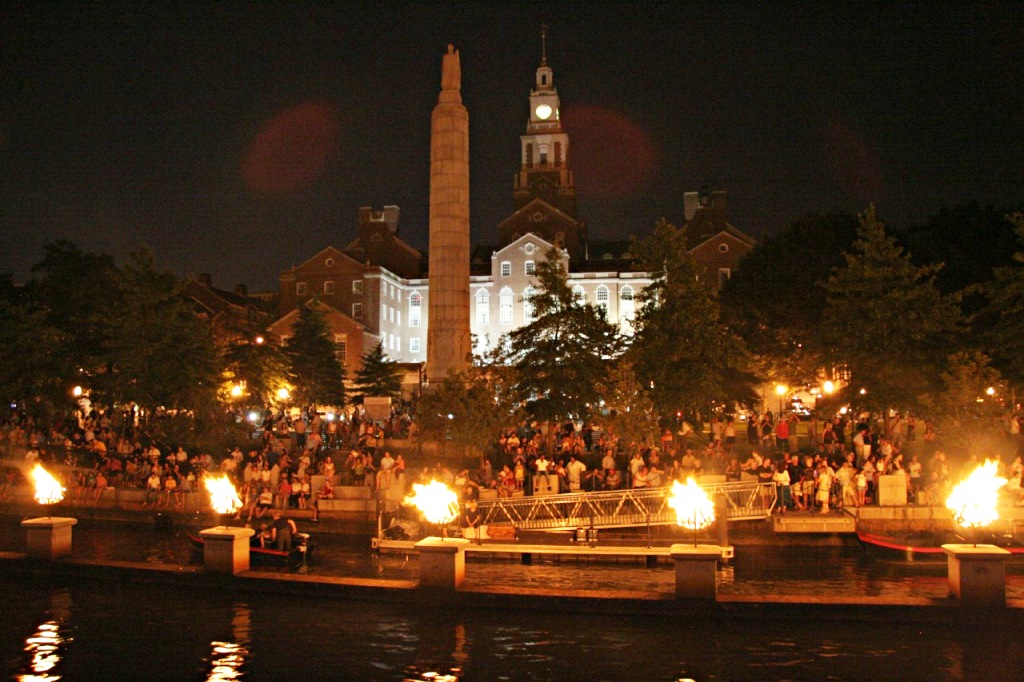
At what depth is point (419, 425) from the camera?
30.4m

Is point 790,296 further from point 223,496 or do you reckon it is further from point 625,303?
point 223,496

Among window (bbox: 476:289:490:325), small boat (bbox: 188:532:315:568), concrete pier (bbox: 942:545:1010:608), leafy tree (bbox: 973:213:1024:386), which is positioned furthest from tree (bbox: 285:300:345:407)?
concrete pier (bbox: 942:545:1010:608)

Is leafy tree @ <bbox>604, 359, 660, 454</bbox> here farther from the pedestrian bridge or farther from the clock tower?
the clock tower

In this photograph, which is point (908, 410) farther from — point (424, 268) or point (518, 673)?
point (424, 268)

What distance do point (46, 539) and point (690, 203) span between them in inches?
3081

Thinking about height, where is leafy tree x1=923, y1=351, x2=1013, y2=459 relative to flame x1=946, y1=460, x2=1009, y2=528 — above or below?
above

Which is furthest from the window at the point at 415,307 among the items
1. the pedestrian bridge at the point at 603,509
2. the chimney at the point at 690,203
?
the pedestrian bridge at the point at 603,509

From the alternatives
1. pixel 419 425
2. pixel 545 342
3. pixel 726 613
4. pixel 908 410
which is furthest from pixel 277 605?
pixel 908 410

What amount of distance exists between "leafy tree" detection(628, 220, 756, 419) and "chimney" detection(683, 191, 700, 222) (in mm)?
53757

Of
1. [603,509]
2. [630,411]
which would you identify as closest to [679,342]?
[630,411]

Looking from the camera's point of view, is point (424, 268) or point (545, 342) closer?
point (545, 342)

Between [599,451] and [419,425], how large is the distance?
6141 mm

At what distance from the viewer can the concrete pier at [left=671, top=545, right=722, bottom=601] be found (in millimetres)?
13578

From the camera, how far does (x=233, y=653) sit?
38.4 feet
